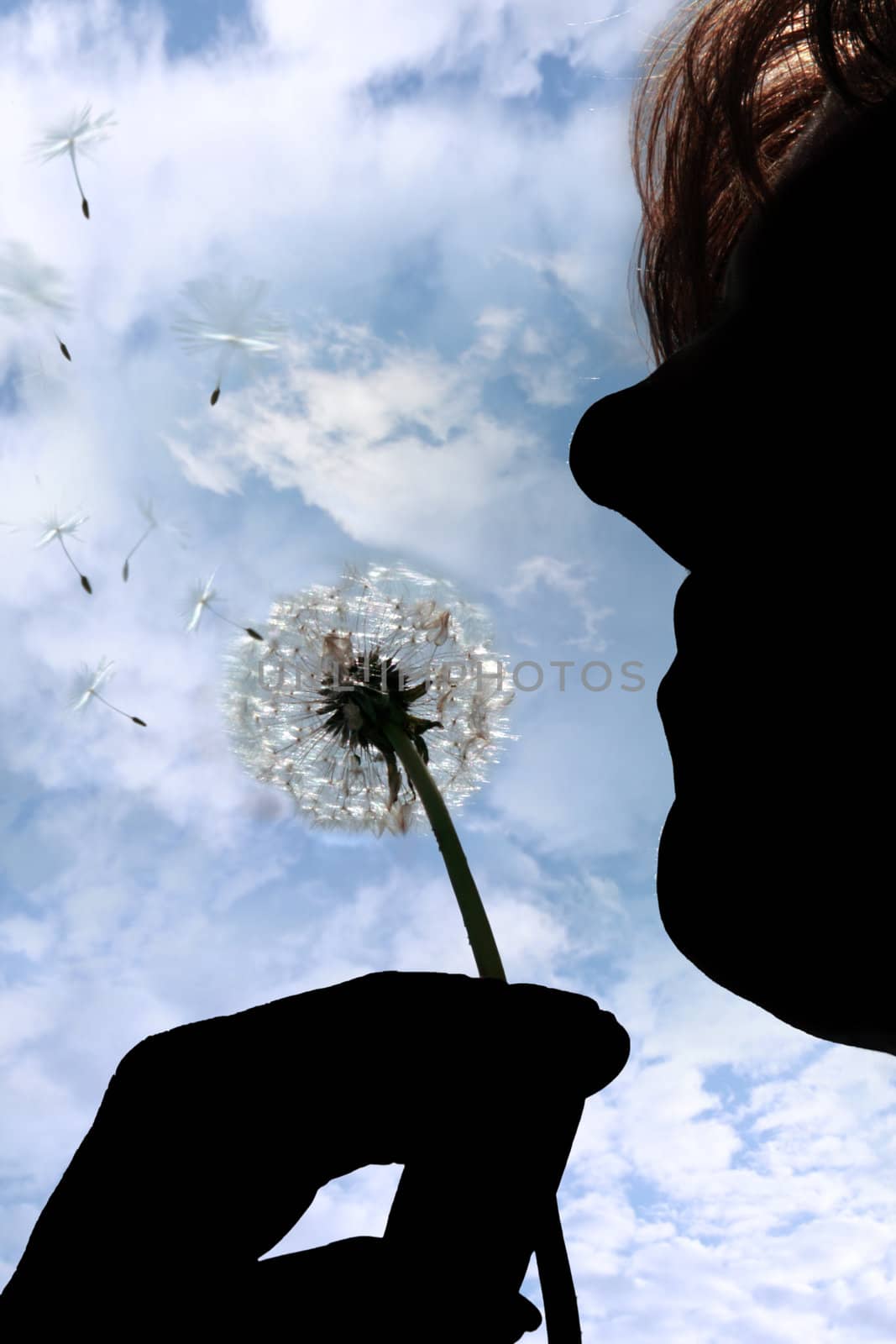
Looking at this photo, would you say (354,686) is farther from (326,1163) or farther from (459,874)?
(326,1163)

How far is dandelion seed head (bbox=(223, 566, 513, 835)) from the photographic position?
1569mm

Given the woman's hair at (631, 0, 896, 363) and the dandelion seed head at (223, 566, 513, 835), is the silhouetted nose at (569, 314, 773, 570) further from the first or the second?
the dandelion seed head at (223, 566, 513, 835)

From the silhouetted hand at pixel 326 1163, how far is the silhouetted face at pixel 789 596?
15 cm

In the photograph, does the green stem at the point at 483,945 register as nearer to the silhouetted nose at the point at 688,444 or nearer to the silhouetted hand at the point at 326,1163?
the silhouetted hand at the point at 326,1163

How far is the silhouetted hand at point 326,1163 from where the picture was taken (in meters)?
0.57

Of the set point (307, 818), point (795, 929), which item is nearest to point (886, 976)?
point (795, 929)

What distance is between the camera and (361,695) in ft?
5.11

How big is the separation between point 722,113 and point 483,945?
96cm

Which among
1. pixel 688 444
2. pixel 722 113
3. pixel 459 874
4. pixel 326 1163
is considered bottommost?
pixel 326 1163

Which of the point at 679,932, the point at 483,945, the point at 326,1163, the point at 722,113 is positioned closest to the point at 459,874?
the point at 483,945

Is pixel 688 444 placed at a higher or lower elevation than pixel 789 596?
higher

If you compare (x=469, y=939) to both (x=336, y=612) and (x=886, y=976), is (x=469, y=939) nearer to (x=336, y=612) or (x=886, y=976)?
(x=886, y=976)

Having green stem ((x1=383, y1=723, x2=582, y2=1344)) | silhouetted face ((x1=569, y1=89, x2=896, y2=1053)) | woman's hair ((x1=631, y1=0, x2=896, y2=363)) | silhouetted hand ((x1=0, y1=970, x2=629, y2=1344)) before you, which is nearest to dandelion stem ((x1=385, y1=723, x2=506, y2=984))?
green stem ((x1=383, y1=723, x2=582, y2=1344))

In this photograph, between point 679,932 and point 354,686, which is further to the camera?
point 354,686
